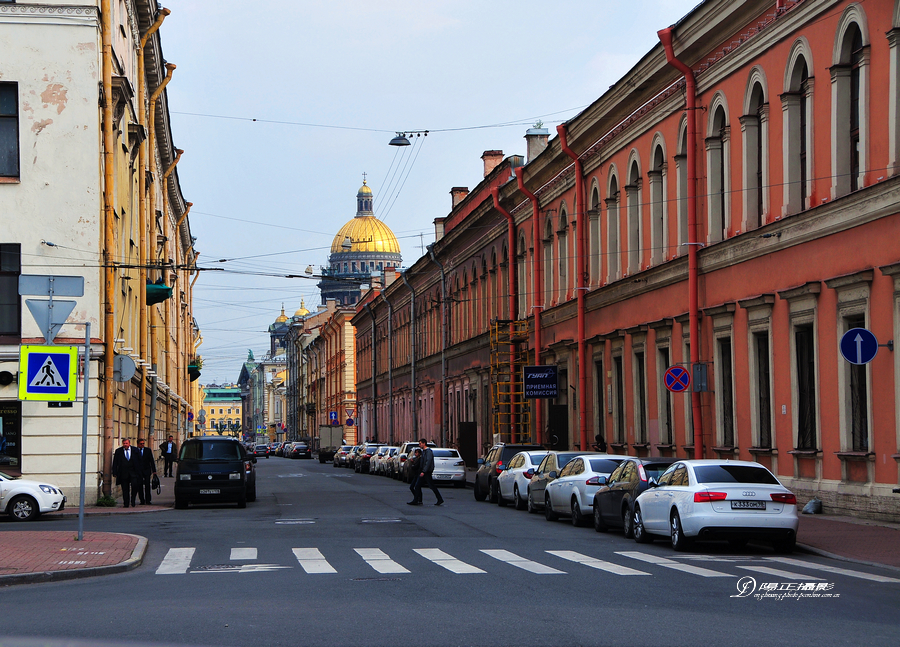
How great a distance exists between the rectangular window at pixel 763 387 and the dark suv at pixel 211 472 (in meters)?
12.1

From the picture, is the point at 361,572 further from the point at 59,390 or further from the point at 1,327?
the point at 1,327

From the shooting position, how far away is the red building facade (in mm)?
20766

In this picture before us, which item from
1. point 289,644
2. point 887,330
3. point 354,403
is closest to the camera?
point 289,644

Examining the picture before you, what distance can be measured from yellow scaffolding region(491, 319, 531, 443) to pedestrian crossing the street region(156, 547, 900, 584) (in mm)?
26565

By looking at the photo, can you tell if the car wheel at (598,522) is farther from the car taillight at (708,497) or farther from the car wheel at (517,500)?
the car wheel at (517,500)

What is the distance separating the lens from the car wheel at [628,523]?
1936 cm

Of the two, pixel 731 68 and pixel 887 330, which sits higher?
pixel 731 68

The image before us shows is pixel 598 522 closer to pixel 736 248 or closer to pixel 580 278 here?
pixel 736 248

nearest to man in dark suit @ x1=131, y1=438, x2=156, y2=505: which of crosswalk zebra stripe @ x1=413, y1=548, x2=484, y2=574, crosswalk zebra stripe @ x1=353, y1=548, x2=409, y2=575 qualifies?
crosswalk zebra stripe @ x1=353, y1=548, x2=409, y2=575

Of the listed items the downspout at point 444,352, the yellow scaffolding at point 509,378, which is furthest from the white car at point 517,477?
the downspout at point 444,352

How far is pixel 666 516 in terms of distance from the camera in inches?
688

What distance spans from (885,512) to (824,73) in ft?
25.4

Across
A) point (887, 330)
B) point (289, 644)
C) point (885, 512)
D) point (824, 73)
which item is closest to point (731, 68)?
point (824, 73)

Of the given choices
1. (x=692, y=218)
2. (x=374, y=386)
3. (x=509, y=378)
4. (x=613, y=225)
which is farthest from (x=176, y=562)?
(x=374, y=386)
